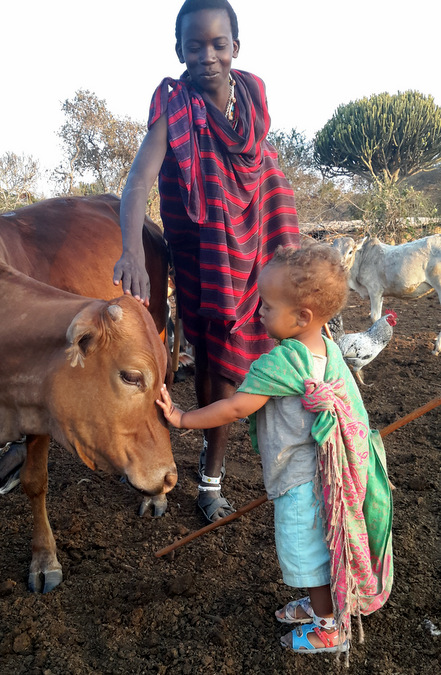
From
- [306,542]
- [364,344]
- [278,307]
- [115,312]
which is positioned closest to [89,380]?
[115,312]

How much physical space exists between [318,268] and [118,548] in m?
1.75

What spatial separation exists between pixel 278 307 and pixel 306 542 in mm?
794

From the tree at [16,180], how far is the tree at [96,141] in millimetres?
1684

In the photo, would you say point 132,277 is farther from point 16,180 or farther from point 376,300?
point 16,180

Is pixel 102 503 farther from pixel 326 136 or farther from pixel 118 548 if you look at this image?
pixel 326 136

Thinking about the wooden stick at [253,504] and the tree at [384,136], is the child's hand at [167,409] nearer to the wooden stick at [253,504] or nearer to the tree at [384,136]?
the wooden stick at [253,504]

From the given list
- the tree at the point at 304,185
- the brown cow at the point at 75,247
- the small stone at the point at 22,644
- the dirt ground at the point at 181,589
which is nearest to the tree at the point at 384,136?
the tree at the point at 304,185

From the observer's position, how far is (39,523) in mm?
2594

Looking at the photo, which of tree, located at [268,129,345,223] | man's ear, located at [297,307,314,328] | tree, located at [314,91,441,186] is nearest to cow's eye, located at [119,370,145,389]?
man's ear, located at [297,307,314,328]

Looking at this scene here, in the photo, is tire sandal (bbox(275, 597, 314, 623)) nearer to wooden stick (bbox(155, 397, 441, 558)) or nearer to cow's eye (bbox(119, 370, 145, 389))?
wooden stick (bbox(155, 397, 441, 558))

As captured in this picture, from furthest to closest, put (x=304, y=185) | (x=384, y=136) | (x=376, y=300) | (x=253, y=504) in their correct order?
(x=384, y=136), (x=304, y=185), (x=376, y=300), (x=253, y=504)

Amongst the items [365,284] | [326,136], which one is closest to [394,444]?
[365,284]

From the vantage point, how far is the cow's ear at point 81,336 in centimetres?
185

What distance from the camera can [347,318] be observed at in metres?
7.96
